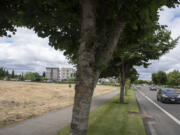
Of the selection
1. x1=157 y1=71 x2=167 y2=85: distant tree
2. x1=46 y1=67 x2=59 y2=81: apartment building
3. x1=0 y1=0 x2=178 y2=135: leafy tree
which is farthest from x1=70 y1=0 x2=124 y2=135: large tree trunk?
x1=46 y1=67 x2=59 y2=81: apartment building

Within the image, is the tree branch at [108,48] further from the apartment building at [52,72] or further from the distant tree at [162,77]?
the apartment building at [52,72]

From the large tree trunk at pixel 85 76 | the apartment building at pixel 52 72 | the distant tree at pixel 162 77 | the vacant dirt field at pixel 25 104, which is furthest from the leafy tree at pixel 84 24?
the apartment building at pixel 52 72

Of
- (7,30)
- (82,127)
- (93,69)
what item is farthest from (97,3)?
(7,30)

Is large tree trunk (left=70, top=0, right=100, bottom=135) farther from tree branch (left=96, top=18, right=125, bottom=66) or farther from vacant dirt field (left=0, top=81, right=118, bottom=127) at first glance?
vacant dirt field (left=0, top=81, right=118, bottom=127)

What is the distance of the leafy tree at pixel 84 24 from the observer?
3424 mm

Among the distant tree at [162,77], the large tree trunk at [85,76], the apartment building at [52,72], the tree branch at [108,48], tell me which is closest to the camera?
the large tree trunk at [85,76]

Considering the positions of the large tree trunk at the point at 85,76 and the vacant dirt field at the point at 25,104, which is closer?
the large tree trunk at the point at 85,76

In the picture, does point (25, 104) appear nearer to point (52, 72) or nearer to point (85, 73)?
point (85, 73)

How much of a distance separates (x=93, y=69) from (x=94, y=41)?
1.72 feet

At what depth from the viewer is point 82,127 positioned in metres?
3.48

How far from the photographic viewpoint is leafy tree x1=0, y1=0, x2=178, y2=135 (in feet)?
11.2

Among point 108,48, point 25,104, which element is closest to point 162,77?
point 25,104

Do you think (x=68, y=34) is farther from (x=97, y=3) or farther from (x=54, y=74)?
(x=54, y=74)

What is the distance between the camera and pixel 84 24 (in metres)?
3.59
